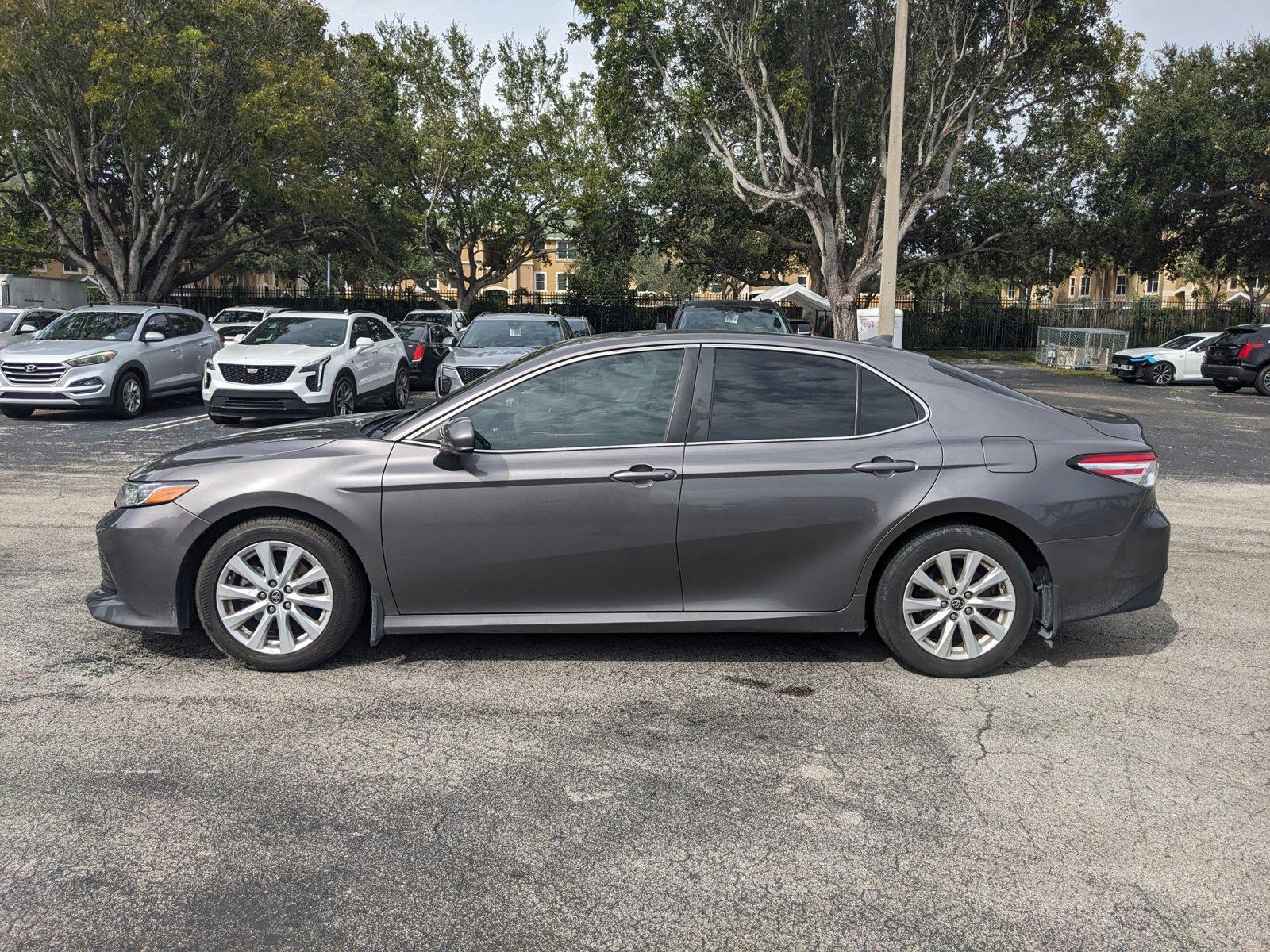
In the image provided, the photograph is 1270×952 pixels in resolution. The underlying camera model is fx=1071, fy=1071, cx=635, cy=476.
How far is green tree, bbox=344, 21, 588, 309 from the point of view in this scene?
37625 mm

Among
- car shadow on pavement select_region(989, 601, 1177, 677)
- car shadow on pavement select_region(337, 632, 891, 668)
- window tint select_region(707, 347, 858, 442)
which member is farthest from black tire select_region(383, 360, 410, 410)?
car shadow on pavement select_region(989, 601, 1177, 677)

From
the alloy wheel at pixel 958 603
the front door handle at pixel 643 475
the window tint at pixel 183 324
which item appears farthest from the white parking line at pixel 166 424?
the alloy wheel at pixel 958 603

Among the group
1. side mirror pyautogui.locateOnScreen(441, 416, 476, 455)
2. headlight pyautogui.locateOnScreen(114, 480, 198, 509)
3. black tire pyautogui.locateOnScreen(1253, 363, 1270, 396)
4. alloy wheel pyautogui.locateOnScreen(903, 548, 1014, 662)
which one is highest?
side mirror pyautogui.locateOnScreen(441, 416, 476, 455)

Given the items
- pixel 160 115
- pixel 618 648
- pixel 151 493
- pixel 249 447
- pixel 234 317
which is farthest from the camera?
pixel 234 317

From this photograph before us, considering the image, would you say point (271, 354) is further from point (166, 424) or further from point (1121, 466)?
point (1121, 466)

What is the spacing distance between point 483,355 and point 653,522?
11789 mm

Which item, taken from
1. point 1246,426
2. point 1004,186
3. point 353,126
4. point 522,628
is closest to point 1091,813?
point 522,628

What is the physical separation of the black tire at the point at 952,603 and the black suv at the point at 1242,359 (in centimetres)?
2285

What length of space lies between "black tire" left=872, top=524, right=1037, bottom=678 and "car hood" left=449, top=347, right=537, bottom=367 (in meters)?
11.4

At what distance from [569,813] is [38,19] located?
26.5 metres

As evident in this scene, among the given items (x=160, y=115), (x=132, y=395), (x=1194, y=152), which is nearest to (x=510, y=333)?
(x=132, y=395)

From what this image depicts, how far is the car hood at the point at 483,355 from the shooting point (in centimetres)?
1590

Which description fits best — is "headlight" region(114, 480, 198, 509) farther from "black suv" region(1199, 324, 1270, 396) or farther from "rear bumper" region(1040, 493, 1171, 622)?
"black suv" region(1199, 324, 1270, 396)

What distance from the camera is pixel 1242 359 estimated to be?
24234 millimetres
